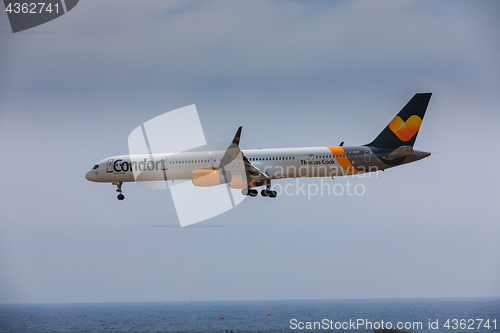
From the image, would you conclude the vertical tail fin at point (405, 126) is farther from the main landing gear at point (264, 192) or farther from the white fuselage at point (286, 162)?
the main landing gear at point (264, 192)

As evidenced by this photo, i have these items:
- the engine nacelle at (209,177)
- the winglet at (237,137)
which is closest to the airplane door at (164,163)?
the engine nacelle at (209,177)

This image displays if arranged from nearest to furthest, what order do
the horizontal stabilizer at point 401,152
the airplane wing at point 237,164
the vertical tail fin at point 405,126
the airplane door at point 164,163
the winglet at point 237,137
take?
the winglet at point 237,137, the airplane wing at point 237,164, the horizontal stabilizer at point 401,152, the vertical tail fin at point 405,126, the airplane door at point 164,163

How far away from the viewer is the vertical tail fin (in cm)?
4431

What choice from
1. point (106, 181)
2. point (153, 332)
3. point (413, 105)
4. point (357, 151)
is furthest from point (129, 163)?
point (153, 332)

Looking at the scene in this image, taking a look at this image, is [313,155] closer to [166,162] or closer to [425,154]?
[425,154]

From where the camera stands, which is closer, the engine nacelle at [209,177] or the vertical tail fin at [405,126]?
the engine nacelle at [209,177]

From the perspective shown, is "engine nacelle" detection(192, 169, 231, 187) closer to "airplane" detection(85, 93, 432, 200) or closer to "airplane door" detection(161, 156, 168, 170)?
"airplane" detection(85, 93, 432, 200)

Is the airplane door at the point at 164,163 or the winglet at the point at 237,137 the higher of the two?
the airplane door at the point at 164,163

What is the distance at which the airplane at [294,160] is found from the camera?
139 ft

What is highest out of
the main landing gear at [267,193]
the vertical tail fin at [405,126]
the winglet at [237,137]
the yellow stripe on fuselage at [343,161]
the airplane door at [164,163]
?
the vertical tail fin at [405,126]

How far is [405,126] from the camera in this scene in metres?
45.1

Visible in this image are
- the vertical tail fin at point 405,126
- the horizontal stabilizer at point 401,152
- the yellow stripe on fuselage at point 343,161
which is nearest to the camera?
the horizontal stabilizer at point 401,152

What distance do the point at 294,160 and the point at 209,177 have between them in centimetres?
685

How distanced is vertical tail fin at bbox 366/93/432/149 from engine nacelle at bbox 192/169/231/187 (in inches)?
476
